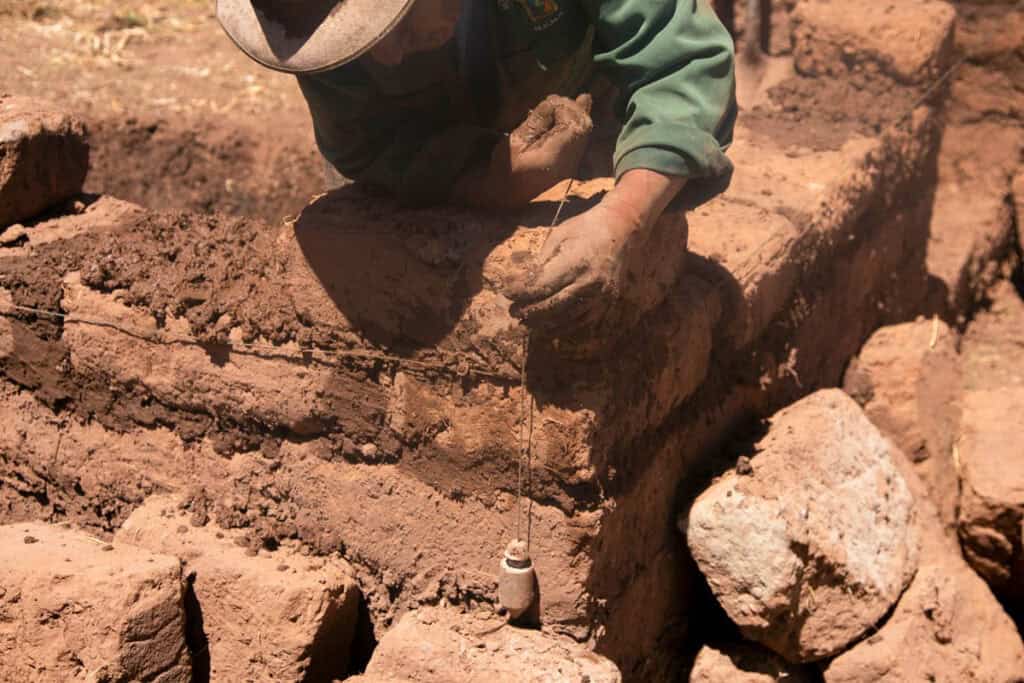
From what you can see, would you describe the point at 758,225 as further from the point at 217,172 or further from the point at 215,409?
the point at 217,172

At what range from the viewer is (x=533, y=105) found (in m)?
2.97

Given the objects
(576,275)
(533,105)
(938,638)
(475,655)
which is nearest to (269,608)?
(475,655)

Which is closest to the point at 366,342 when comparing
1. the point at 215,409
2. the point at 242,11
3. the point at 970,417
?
the point at 215,409

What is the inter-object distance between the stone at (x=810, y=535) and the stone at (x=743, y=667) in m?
0.07

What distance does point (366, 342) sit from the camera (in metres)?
2.93

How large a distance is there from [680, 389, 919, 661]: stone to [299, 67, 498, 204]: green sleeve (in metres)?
1.05

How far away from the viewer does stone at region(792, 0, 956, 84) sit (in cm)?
473

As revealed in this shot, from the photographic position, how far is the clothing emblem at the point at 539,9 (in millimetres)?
2781

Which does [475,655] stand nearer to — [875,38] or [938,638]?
[938,638]

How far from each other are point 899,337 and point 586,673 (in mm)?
2353

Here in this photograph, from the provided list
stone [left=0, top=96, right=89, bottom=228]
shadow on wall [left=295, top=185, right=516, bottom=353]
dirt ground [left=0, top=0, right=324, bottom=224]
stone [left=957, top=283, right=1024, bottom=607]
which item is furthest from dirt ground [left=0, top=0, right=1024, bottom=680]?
dirt ground [left=0, top=0, right=324, bottom=224]

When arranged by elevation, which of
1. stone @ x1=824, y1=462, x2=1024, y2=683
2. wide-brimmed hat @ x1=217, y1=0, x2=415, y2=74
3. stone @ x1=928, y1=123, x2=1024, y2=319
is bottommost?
stone @ x1=824, y1=462, x2=1024, y2=683

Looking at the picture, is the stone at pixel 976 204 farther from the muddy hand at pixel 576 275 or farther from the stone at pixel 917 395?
the muddy hand at pixel 576 275

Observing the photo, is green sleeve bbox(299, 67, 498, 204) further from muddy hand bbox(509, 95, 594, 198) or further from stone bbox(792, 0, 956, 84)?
stone bbox(792, 0, 956, 84)
